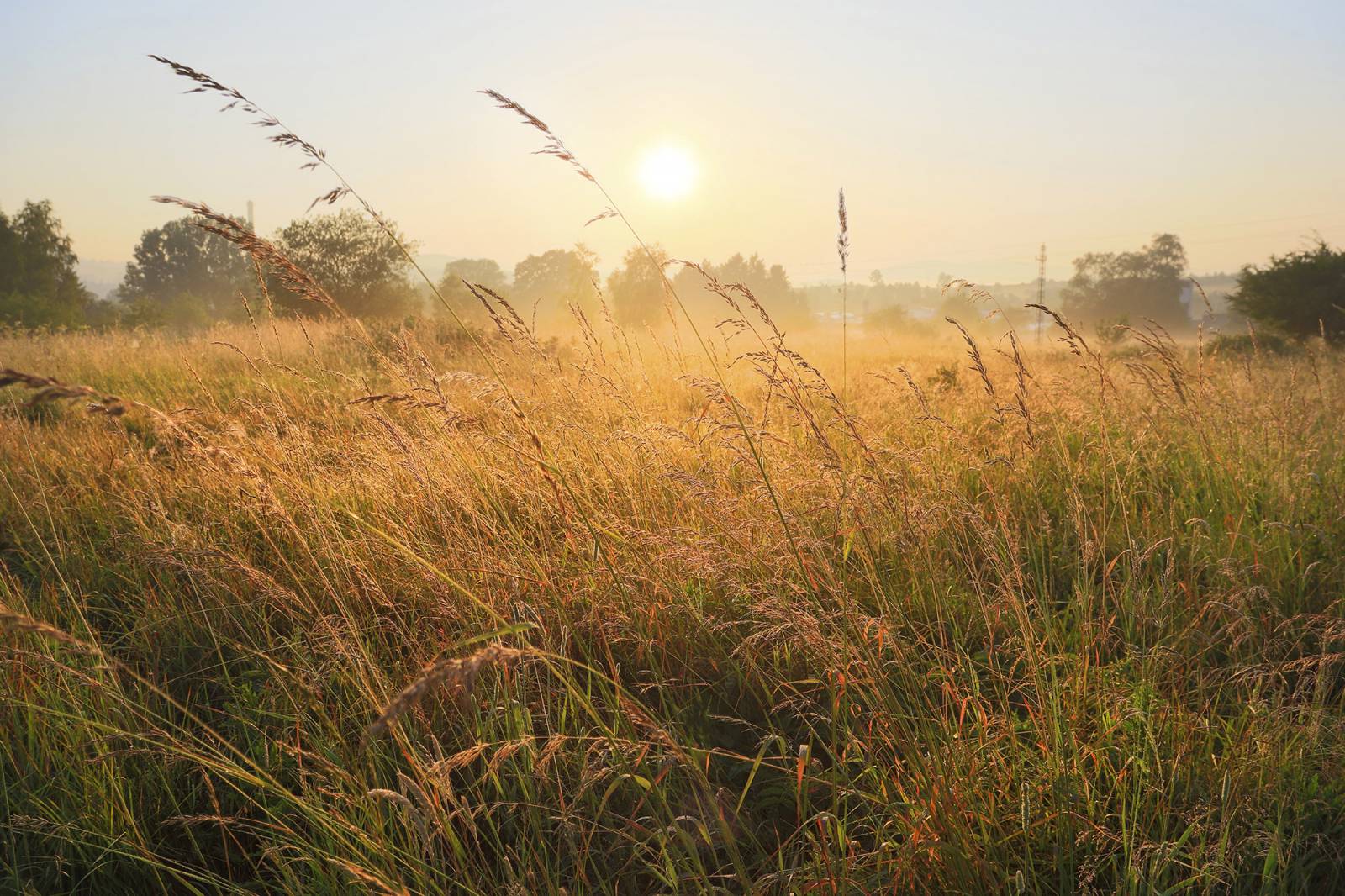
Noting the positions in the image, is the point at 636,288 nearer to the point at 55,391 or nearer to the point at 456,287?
the point at 456,287

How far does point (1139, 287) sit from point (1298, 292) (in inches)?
1760

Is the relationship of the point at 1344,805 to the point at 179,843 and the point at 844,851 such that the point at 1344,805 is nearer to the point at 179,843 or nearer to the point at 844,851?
the point at 844,851

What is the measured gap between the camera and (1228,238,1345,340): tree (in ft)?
58.2

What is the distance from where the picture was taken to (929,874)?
1430mm

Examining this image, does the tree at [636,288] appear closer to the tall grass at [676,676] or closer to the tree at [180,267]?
the tall grass at [676,676]

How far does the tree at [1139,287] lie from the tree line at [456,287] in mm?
99

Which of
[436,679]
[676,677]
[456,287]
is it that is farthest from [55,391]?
Answer: [456,287]

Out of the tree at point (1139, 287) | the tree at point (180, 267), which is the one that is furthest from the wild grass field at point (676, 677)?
the tree at point (180, 267)

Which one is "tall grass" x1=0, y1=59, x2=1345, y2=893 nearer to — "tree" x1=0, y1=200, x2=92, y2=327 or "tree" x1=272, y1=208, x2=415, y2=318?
"tree" x1=272, y1=208, x2=415, y2=318

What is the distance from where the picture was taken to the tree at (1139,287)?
183ft

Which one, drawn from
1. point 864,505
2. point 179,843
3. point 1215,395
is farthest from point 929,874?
point 1215,395

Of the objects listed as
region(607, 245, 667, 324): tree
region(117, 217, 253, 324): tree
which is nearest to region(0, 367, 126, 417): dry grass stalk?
region(607, 245, 667, 324): tree

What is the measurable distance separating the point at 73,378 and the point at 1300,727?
12132 millimetres

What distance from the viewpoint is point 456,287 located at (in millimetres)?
32219
